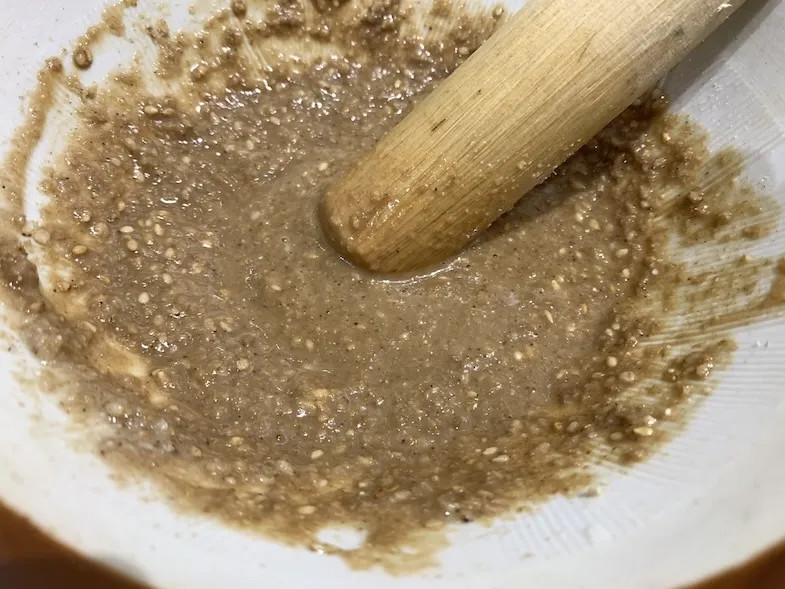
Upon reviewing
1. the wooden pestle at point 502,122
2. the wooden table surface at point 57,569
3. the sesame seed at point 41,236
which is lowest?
the wooden table surface at point 57,569

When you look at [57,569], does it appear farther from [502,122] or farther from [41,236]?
[502,122]

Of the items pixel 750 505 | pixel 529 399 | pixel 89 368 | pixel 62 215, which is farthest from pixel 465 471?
pixel 62 215

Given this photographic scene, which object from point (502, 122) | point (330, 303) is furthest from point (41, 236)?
point (502, 122)

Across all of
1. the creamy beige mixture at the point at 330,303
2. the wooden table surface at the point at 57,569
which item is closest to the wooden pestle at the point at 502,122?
the creamy beige mixture at the point at 330,303

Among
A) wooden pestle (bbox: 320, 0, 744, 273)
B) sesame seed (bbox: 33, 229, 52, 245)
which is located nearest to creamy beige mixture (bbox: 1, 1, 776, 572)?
sesame seed (bbox: 33, 229, 52, 245)

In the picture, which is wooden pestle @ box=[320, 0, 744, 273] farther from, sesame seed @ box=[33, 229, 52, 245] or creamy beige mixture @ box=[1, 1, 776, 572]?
sesame seed @ box=[33, 229, 52, 245]

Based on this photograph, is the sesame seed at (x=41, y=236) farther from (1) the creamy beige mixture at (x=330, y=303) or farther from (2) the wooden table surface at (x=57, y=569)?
(2) the wooden table surface at (x=57, y=569)

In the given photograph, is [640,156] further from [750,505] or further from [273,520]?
[273,520]
